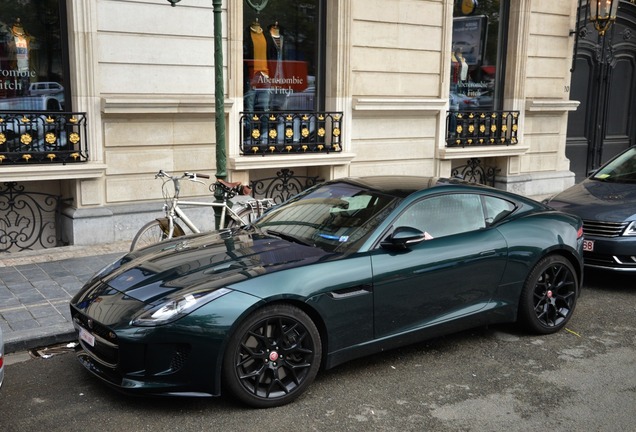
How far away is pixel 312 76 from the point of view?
11.6m

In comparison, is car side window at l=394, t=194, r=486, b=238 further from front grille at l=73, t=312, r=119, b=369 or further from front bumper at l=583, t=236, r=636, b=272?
front bumper at l=583, t=236, r=636, b=272

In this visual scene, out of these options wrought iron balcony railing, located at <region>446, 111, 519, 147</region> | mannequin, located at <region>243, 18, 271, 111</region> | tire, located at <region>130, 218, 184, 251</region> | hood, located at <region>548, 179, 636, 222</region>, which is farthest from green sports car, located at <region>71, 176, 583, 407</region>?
wrought iron balcony railing, located at <region>446, 111, 519, 147</region>

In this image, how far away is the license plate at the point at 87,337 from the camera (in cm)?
462

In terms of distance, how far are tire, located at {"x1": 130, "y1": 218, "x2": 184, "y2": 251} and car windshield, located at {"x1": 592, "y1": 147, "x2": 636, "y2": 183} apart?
5574 millimetres

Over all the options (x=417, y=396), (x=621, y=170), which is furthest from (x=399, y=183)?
(x=621, y=170)

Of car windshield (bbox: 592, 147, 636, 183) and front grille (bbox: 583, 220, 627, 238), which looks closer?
front grille (bbox: 583, 220, 627, 238)

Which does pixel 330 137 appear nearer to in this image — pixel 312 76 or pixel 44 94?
pixel 312 76

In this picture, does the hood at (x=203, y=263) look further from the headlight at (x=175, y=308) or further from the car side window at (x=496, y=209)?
the car side window at (x=496, y=209)

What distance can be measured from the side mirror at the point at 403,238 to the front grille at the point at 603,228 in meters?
3.40

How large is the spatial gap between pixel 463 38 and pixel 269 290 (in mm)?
10190

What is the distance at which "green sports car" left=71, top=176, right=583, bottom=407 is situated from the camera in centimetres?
434

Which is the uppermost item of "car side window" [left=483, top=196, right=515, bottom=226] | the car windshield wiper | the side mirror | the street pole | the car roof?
the street pole

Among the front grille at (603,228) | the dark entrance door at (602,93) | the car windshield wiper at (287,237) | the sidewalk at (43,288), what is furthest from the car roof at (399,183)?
the dark entrance door at (602,93)

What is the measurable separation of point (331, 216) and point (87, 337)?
2.07 m
